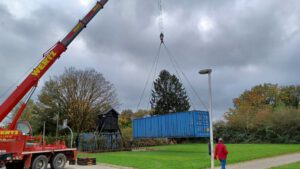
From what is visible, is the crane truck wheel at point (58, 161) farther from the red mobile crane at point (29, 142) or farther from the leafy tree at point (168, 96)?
the leafy tree at point (168, 96)

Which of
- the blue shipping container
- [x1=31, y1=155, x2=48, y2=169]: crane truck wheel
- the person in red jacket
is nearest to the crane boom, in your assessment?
[x1=31, y1=155, x2=48, y2=169]: crane truck wheel

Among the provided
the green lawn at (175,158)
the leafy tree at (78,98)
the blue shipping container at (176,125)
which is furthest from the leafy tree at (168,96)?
the green lawn at (175,158)

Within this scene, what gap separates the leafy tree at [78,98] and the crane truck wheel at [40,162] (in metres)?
30.7

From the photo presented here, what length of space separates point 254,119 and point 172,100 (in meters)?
27.4

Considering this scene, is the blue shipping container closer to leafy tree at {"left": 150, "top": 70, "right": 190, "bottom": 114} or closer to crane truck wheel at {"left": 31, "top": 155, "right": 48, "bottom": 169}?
crane truck wheel at {"left": 31, "top": 155, "right": 48, "bottom": 169}

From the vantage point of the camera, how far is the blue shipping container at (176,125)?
25.6 metres

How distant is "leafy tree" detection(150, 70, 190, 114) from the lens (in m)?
70.1

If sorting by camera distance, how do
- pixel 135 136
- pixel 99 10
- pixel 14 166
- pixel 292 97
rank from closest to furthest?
pixel 14 166
pixel 99 10
pixel 135 136
pixel 292 97

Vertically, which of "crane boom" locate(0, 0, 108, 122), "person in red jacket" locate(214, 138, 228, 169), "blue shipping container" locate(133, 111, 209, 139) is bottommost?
"person in red jacket" locate(214, 138, 228, 169)

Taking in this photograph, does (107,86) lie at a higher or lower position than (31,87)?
higher

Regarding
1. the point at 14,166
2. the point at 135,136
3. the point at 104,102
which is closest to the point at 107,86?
the point at 104,102

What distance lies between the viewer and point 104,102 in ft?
150

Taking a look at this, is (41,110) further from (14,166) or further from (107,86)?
(14,166)

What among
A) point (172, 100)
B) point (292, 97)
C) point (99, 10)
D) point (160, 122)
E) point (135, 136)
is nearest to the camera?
point (99, 10)
